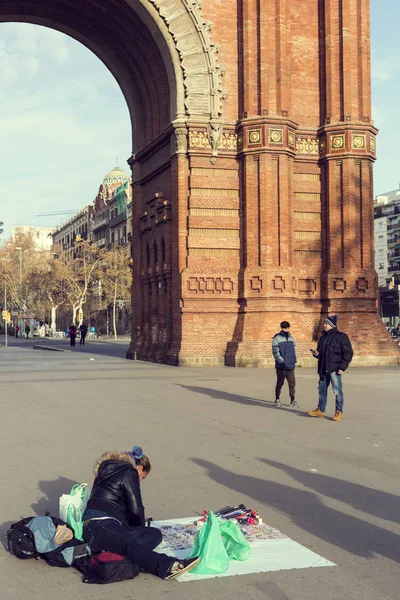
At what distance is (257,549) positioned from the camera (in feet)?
19.2

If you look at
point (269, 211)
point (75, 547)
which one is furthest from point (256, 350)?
point (75, 547)

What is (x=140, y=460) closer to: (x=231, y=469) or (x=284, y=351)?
(x=231, y=469)

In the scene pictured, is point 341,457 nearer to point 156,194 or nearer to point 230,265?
Result: point 230,265

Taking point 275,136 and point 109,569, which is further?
point 275,136

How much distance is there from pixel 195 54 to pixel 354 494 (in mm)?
23474

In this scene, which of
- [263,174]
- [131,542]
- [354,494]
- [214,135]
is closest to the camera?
[131,542]

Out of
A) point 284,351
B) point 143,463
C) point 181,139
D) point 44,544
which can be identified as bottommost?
point 44,544

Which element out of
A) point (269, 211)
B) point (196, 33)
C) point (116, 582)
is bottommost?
point (116, 582)

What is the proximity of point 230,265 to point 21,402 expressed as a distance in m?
13.4

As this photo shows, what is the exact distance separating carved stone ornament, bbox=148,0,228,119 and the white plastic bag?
76.6 feet

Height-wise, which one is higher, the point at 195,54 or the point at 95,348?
the point at 195,54

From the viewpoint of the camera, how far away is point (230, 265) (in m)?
28.5

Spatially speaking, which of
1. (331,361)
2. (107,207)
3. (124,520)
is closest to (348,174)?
(331,361)

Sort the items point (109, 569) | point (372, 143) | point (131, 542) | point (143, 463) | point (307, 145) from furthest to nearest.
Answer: point (307, 145), point (372, 143), point (143, 463), point (131, 542), point (109, 569)
